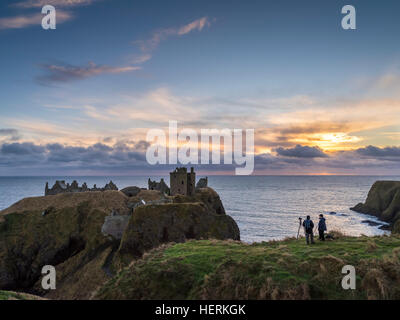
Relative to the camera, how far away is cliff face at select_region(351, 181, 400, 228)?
4218 inches

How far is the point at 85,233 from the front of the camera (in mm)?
49875

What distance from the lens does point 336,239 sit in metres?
21.6

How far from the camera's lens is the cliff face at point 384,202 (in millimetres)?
107125

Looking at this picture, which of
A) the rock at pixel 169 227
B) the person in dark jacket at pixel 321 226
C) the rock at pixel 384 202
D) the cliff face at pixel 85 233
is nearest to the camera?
the person in dark jacket at pixel 321 226

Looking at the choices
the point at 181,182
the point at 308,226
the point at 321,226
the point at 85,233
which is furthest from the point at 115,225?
the point at 321,226

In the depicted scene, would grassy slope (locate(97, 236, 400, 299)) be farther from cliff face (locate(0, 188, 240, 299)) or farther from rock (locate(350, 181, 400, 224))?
rock (locate(350, 181, 400, 224))

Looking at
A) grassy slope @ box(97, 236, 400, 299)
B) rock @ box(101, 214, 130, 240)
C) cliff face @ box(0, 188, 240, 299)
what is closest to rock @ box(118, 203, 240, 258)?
cliff face @ box(0, 188, 240, 299)

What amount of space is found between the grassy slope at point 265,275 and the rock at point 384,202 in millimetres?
110551

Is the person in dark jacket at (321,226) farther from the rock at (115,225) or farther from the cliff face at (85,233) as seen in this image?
the rock at (115,225)

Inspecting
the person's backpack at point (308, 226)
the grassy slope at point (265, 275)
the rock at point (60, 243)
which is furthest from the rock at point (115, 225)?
the person's backpack at point (308, 226)

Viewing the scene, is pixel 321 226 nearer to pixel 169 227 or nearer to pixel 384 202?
pixel 169 227

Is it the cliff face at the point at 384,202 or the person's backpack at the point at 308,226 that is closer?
the person's backpack at the point at 308,226
